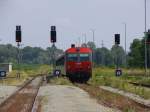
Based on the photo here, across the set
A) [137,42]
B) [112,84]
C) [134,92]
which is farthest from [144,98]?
[137,42]

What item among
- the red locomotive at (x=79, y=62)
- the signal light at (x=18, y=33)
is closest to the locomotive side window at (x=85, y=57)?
the red locomotive at (x=79, y=62)

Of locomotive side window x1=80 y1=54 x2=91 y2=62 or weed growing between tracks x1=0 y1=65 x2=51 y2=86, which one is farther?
weed growing between tracks x1=0 y1=65 x2=51 y2=86

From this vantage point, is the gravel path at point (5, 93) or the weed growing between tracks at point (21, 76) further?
the weed growing between tracks at point (21, 76)

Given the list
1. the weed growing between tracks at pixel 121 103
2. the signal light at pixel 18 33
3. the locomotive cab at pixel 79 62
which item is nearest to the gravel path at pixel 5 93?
the weed growing between tracks at pixel 121 103

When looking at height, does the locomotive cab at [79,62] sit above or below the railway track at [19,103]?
above

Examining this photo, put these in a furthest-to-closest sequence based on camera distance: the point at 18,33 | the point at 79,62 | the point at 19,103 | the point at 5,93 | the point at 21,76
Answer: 1. the point at 21,76
2. the point at 79,62
3. the point at 18,33
4. the point at 5,93
5. the point at 19,103

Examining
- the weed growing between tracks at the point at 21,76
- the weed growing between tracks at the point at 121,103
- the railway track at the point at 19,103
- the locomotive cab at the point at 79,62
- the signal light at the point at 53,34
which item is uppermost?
the signal light at the point at 53,34

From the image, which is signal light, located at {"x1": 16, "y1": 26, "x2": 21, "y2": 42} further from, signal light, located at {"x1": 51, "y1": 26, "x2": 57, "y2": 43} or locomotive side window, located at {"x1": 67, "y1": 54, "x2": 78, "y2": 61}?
locomotive side window, located at {"x1": 67, "y1": 54, "x2": 78, "y2": 61}

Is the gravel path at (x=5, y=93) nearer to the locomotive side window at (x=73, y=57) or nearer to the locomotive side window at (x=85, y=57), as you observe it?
the locomotive side window at (x=73, y=57)

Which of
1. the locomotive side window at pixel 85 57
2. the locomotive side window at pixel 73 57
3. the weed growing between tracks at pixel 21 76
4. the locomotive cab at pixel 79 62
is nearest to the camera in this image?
the locomotive cab at pixel 79 62

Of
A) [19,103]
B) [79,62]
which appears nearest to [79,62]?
[79,62]

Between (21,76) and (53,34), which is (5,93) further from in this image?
(21,76)

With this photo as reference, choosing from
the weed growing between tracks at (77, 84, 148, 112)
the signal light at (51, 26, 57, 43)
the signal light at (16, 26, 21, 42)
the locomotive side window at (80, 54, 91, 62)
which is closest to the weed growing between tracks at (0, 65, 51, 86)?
the signal light at (16, 26, 21, 42)

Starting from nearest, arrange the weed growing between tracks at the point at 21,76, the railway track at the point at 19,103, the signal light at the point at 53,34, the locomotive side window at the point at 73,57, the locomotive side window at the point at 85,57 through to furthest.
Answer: the railway track at the point at 19,103
the signal light at the point at 53,34
the locomotive side window at the point at 85,57
the locomotive side window at the point at 73,57
the weed growing between tracks at the point at 21,76
